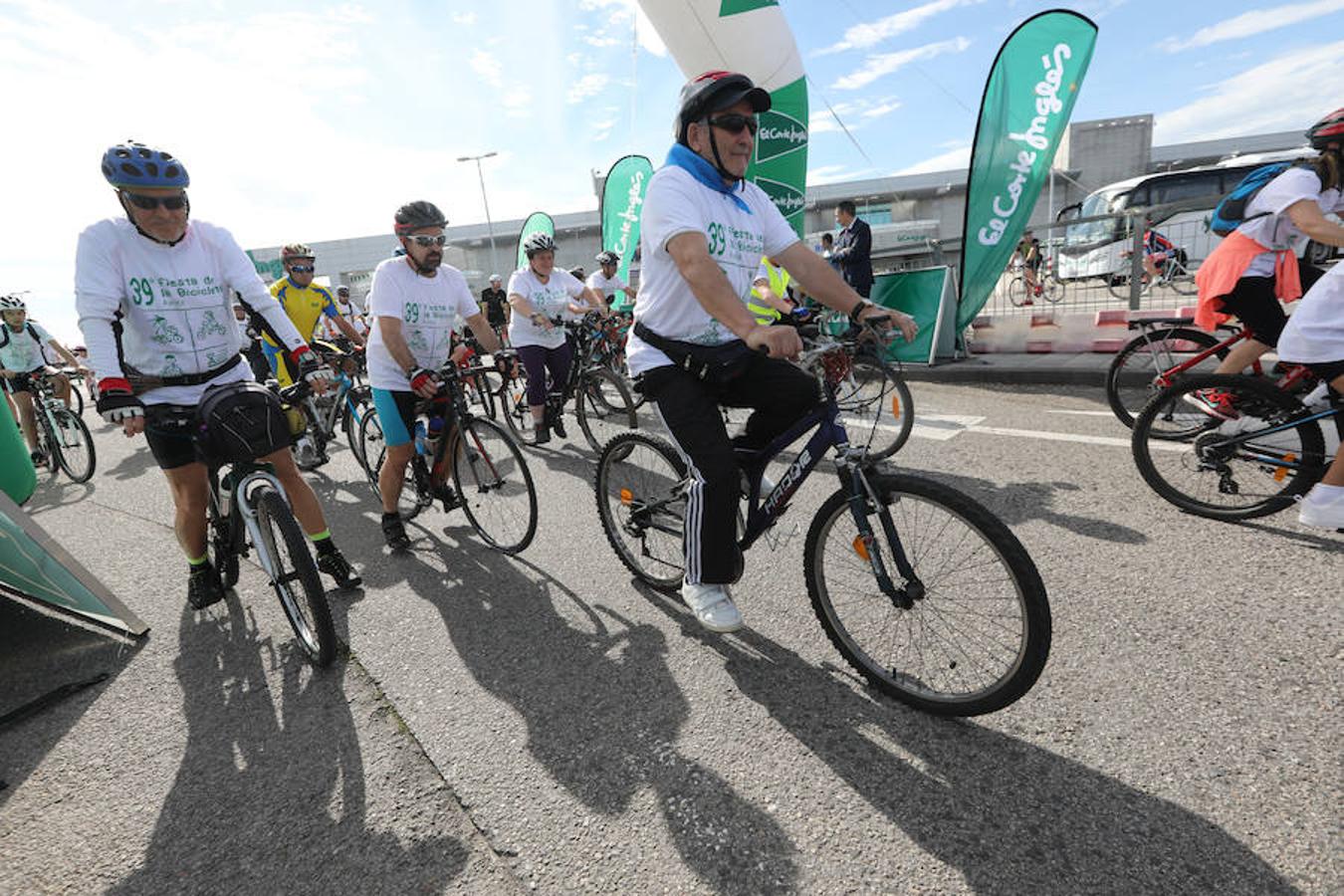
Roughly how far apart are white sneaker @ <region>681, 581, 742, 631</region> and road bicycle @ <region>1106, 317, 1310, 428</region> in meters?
2.79

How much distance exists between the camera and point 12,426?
4.29m

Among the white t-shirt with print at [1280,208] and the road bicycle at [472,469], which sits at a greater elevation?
the white t-shirt with print at [1280,208]

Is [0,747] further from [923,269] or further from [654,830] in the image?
[923,269]

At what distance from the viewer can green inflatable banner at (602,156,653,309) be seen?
42.7ft

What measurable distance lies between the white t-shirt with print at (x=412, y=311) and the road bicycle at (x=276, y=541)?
2.03ft

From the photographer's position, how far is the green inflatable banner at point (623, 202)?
13.0 m

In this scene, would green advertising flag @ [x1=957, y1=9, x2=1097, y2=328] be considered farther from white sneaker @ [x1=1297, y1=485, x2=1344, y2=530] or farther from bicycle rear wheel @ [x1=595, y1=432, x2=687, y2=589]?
bicycle rear wheel @ [x1=595, y1=432, x2=687, y2=589]

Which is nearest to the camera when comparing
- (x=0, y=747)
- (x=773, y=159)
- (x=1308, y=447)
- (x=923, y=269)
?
(x=0, y=747)

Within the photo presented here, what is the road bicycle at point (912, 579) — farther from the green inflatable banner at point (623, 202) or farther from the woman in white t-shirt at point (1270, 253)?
the green inflatable banner at point (623, 202)

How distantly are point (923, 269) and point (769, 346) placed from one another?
7.19m

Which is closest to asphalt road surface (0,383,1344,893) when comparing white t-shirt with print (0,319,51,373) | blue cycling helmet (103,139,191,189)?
blue cycling helmet (103,139,191,189)

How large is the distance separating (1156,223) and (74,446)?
14.6 m

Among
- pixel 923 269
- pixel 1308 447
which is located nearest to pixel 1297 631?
pixel 1308 447

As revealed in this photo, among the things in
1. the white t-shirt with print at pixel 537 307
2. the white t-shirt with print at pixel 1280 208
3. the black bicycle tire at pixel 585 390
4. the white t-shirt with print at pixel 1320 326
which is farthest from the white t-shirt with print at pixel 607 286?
the white t-shirt with print at pixel 1320 326
